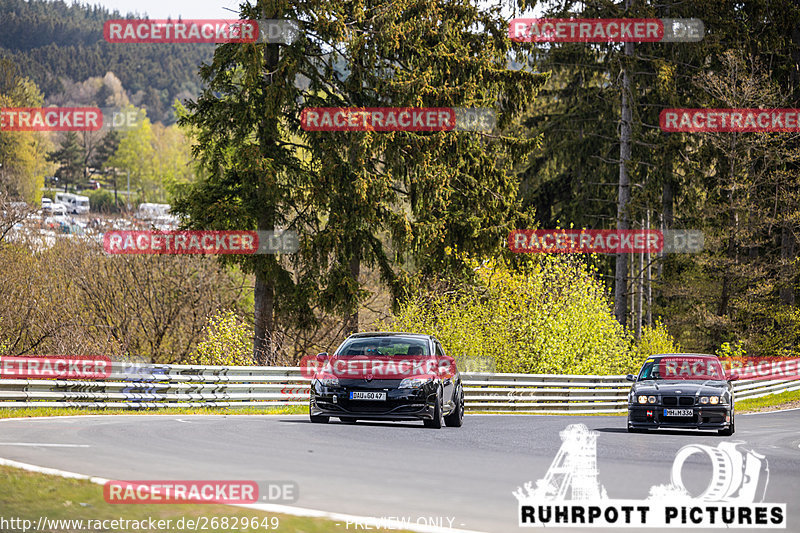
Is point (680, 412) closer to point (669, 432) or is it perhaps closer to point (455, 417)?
point (669, 432)

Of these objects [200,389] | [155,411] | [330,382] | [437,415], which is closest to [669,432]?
[437,415]

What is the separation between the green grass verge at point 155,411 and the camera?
819 inches

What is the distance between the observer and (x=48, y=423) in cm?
1798

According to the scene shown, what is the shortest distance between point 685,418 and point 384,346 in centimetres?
564

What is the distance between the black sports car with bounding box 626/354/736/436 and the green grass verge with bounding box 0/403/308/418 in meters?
7.30

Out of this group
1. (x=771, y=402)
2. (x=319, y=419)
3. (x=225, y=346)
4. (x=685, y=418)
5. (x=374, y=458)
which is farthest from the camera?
(x=771, y=402)

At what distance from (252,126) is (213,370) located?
1227cm

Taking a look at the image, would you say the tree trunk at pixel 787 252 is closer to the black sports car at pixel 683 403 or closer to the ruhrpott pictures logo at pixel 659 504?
the black sports car at pixel 683 403

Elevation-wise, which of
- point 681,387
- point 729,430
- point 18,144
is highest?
point 18,144

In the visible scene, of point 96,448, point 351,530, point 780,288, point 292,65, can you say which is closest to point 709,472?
point 351,530

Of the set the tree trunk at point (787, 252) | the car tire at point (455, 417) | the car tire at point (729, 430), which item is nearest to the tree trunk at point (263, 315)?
the car tire at point (455, 417)

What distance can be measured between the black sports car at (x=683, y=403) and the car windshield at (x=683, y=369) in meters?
0.04

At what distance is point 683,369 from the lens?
853 inches

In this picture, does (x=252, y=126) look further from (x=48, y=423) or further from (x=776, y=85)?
(x=776, y=85)
